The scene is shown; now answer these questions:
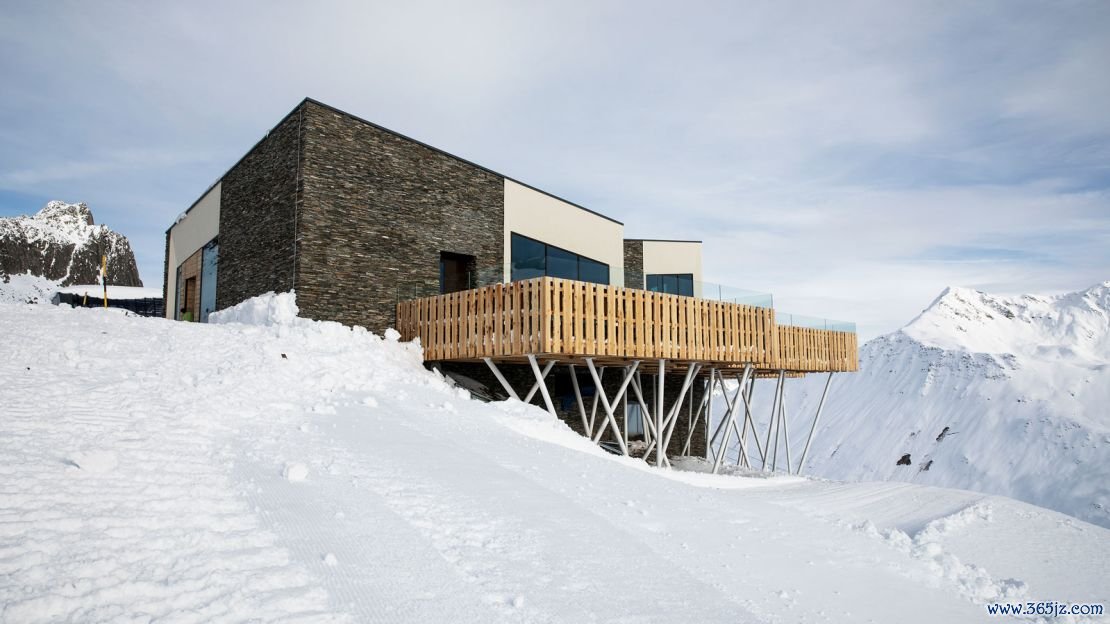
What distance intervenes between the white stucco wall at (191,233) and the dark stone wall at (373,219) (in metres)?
6.31

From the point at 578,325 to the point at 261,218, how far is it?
919 cm

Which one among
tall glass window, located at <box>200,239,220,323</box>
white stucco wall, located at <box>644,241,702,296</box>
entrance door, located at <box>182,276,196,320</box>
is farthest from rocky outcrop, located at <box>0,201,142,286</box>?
white stucco wall, located at <box>644,241,702,296</box>

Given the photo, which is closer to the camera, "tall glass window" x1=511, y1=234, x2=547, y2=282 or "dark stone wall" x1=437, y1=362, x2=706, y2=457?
"dark stone wall" x1=437, y1=362, x2=706, y2=457

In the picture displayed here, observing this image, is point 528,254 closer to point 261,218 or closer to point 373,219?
point 373,219

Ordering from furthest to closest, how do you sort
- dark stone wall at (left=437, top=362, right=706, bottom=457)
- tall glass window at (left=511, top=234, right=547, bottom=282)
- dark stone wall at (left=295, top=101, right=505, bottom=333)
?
1. tall glass window at (left=511, top=234, right=547, bottom=282)
2. dark stone wall at (left=437, top=362, right=706, bottom=457)
3. dark stone wall at (left=295, top=101, right=505, bottom=333)

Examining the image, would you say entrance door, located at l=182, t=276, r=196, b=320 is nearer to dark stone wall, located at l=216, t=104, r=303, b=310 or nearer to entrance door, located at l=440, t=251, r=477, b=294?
dark stone wall, located at l=216, t=104, r=303, b=310

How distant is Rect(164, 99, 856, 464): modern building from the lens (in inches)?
570

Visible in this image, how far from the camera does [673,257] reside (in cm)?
2941

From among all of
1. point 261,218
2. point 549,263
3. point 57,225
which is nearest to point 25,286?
point 57,225

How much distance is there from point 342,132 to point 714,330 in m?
10.4

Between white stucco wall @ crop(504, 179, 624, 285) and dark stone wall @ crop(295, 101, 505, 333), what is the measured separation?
52.2 inches

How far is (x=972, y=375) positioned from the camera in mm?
74562

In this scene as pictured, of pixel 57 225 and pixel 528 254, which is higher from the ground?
pixel 57 225

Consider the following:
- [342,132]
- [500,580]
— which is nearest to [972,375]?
[342,132]
